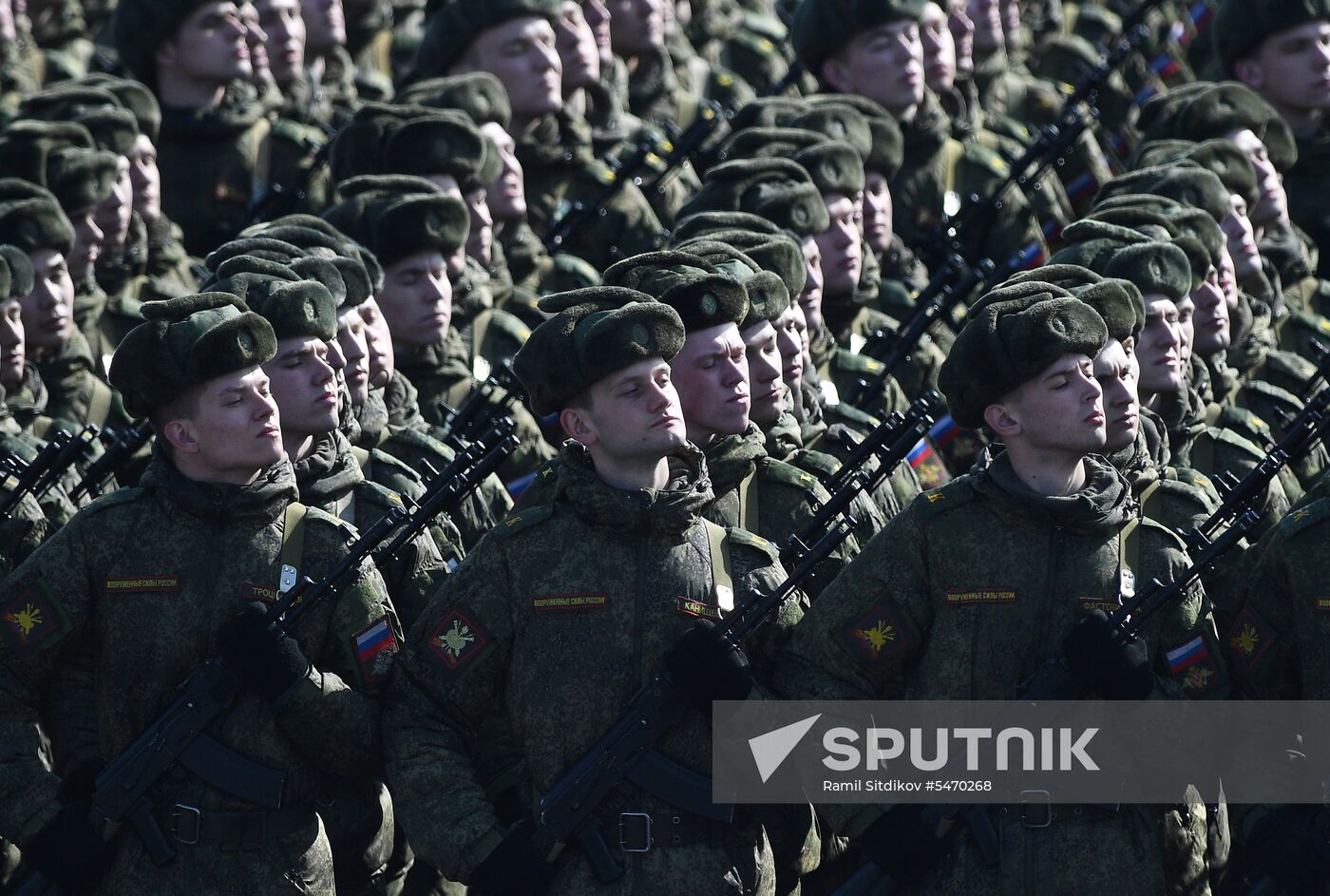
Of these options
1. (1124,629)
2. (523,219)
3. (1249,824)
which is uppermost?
(1124,629)

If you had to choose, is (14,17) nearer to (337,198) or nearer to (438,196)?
(337,198)

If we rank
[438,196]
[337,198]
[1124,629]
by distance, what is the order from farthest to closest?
[337,198] → [438,196] → [1124,629]

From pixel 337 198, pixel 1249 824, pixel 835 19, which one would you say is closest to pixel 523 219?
pixel 337 198

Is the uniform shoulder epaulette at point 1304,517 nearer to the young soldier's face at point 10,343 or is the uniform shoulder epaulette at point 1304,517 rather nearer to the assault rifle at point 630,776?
the assault rifle at point 630,776

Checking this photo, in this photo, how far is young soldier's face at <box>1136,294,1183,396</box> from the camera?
13.9m

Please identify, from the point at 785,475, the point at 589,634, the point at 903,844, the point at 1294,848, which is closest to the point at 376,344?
the point at 785,475

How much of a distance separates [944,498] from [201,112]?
8.63m

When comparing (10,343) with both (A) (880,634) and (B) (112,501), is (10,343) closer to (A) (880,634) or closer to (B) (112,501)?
(B) (112,501)

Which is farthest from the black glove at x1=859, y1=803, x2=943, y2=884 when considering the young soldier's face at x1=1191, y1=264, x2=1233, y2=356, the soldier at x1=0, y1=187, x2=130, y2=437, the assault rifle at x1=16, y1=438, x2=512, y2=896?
the soldier at x1=0, y1=187, x2=130, y2=437

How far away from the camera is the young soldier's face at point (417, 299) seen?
50.7ft

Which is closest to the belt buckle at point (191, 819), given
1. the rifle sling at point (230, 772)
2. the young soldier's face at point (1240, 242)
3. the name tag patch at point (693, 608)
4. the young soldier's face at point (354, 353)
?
the rifle sling at point (230, 772)

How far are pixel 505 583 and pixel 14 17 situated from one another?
410 inches

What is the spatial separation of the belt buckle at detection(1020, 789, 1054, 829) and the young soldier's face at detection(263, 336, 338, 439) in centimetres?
328

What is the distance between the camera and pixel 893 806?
451 inches
